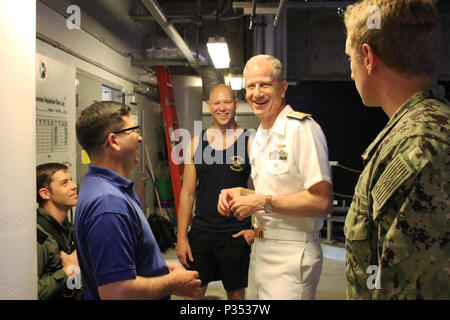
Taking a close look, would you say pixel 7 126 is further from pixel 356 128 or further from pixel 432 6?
pixel 356 128

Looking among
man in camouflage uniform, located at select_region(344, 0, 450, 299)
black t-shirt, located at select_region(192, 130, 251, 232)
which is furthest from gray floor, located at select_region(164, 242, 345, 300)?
man in camouflage uniform, located at select_region(344, 0, 450, 299)

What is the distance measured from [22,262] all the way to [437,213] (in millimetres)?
1427

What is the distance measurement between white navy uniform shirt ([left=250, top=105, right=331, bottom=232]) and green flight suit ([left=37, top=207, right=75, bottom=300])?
1175mm

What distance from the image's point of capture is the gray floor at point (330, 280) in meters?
3.97

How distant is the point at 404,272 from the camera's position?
0.79m

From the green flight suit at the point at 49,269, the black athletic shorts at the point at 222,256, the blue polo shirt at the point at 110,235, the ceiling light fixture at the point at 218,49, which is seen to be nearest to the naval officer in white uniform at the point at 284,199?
the blue polo shirt at the point at 110,235

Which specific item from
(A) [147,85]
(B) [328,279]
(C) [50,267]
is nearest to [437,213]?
(C) [50,267]

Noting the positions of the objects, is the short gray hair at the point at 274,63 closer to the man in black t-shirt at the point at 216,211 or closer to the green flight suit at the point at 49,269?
the man in black t-shirt at the point at 216,211

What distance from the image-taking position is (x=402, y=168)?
78 cm

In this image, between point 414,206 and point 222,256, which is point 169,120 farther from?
point 414,206

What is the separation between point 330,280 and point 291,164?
3332 millimetres

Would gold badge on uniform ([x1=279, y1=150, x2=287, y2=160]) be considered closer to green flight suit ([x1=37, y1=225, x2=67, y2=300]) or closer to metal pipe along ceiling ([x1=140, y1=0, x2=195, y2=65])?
green flight suit ([x1=37, y1=225, x2=67, y2=300])

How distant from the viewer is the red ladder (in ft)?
21.4

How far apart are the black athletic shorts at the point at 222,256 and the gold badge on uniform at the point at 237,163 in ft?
1.33
